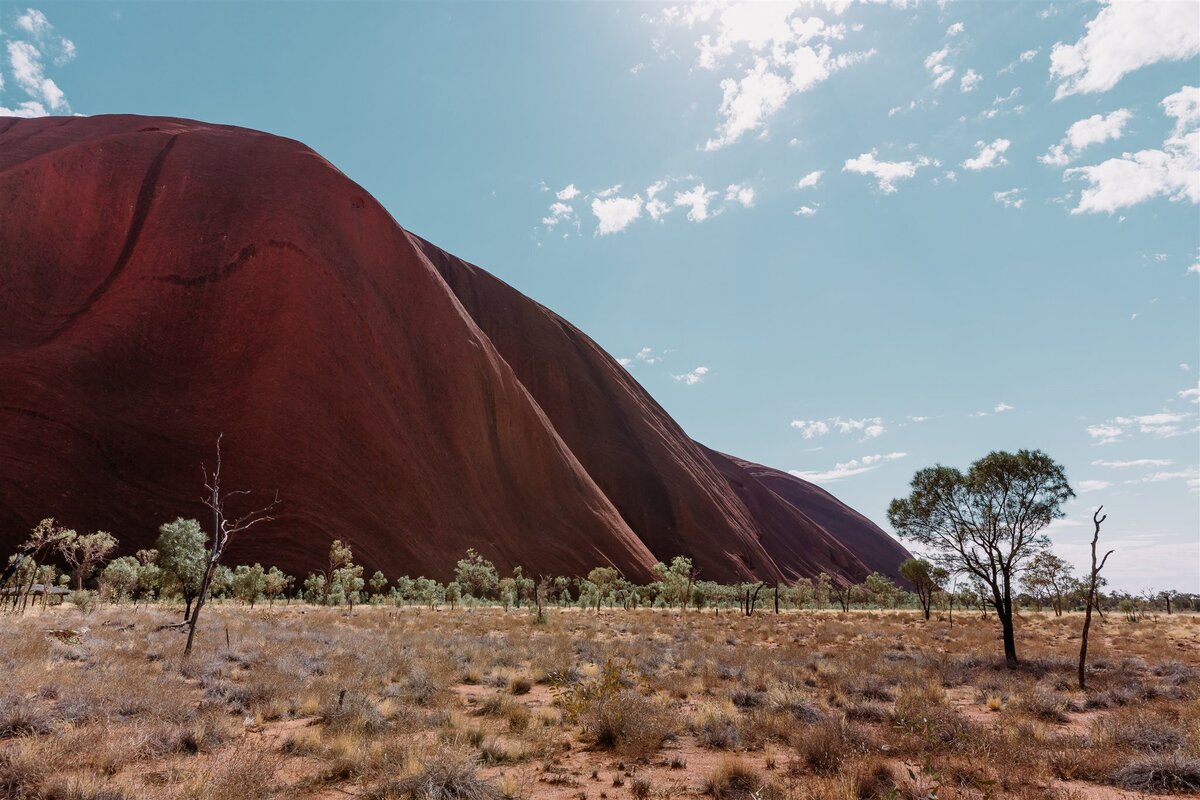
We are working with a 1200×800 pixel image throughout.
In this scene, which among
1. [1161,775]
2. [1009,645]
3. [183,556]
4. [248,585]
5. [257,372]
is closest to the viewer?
[1161,775]

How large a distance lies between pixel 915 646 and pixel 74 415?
196 feet

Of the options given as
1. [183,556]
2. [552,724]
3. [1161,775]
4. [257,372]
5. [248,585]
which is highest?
[257,372]

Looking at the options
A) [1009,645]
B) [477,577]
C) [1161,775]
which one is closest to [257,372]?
[477,577]

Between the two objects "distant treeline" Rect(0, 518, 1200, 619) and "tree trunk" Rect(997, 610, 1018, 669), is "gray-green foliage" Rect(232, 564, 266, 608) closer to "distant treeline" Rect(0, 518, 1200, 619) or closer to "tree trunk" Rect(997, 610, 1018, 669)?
"distant treeline" Rect(0, 518, 1200, 619)

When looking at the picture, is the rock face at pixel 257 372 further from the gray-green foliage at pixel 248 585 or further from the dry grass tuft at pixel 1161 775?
the dry grass tuft at pixel 1161 775

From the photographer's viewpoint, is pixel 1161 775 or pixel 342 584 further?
pixel 342 584

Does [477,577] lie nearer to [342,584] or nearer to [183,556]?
[342,584]

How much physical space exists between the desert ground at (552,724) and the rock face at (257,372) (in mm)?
34602

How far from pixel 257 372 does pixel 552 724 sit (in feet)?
177

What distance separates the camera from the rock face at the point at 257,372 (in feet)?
154

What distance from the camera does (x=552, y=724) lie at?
32.3ft

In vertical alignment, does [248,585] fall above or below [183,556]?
below

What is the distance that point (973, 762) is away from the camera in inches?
300

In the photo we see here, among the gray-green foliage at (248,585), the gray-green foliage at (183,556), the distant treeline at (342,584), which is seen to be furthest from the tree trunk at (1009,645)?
the gray-green foliage at (248,585)
